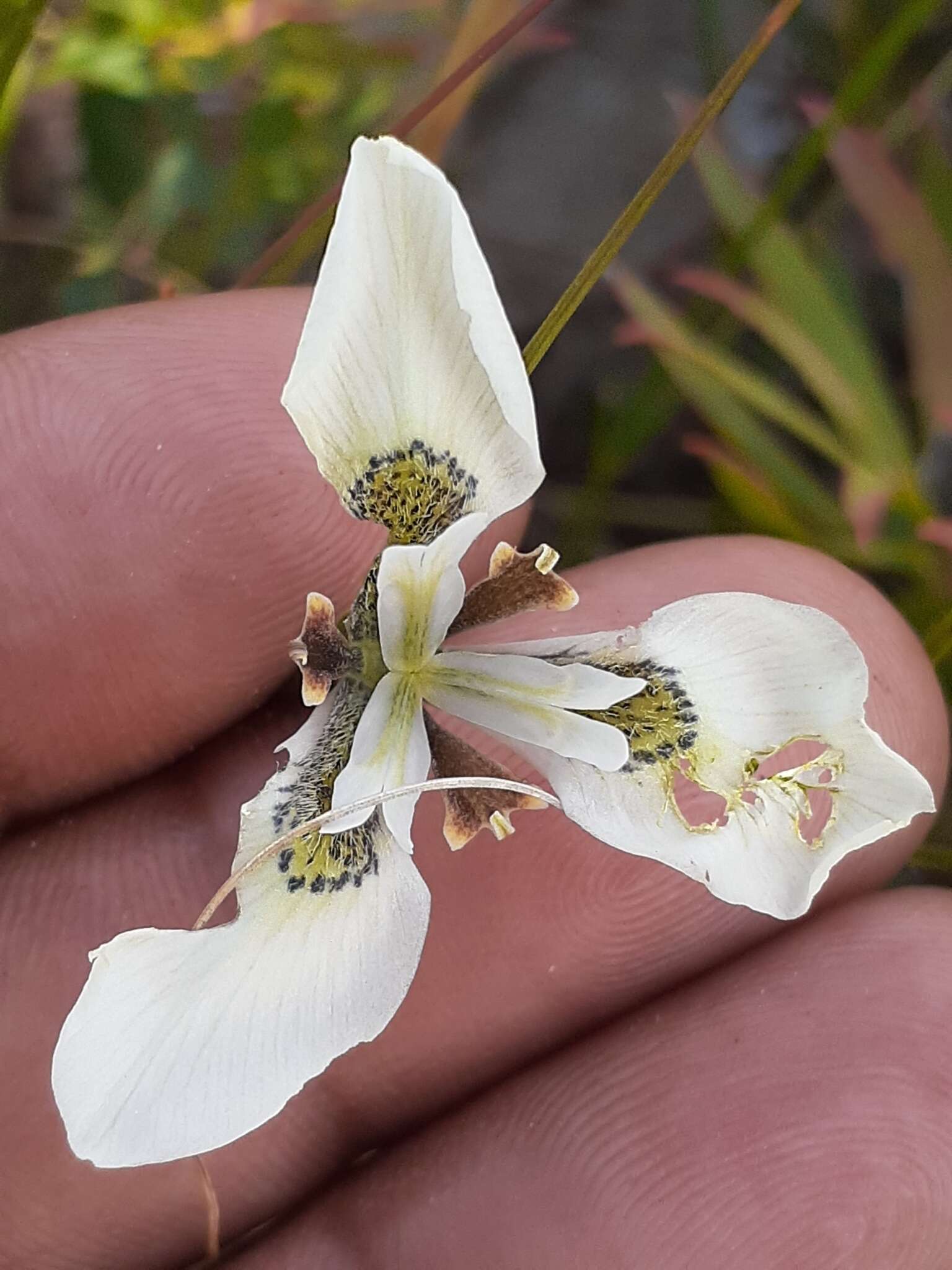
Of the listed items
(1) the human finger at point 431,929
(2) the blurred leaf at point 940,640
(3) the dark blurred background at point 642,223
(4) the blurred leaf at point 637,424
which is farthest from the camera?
(4) the blurred leaf at point 637,424

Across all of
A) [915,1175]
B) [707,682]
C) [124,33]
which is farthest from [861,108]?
[915,1175]

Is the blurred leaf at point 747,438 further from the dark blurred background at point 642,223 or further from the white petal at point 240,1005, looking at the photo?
the white petal at point 240,1005

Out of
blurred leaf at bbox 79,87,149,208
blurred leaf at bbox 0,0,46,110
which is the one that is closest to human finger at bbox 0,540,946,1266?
blurred leaf at bbox 0,0,46,110

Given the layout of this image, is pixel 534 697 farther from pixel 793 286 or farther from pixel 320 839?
pixel 793 286

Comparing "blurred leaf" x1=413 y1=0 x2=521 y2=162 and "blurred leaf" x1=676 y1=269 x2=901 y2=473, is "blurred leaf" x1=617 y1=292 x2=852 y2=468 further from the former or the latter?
"blurred leaf" x1=413 y1=0 x2=521 y2=162

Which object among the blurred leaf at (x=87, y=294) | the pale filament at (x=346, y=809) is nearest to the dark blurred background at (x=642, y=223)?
the blurred leaf at (x=87, y=294)
